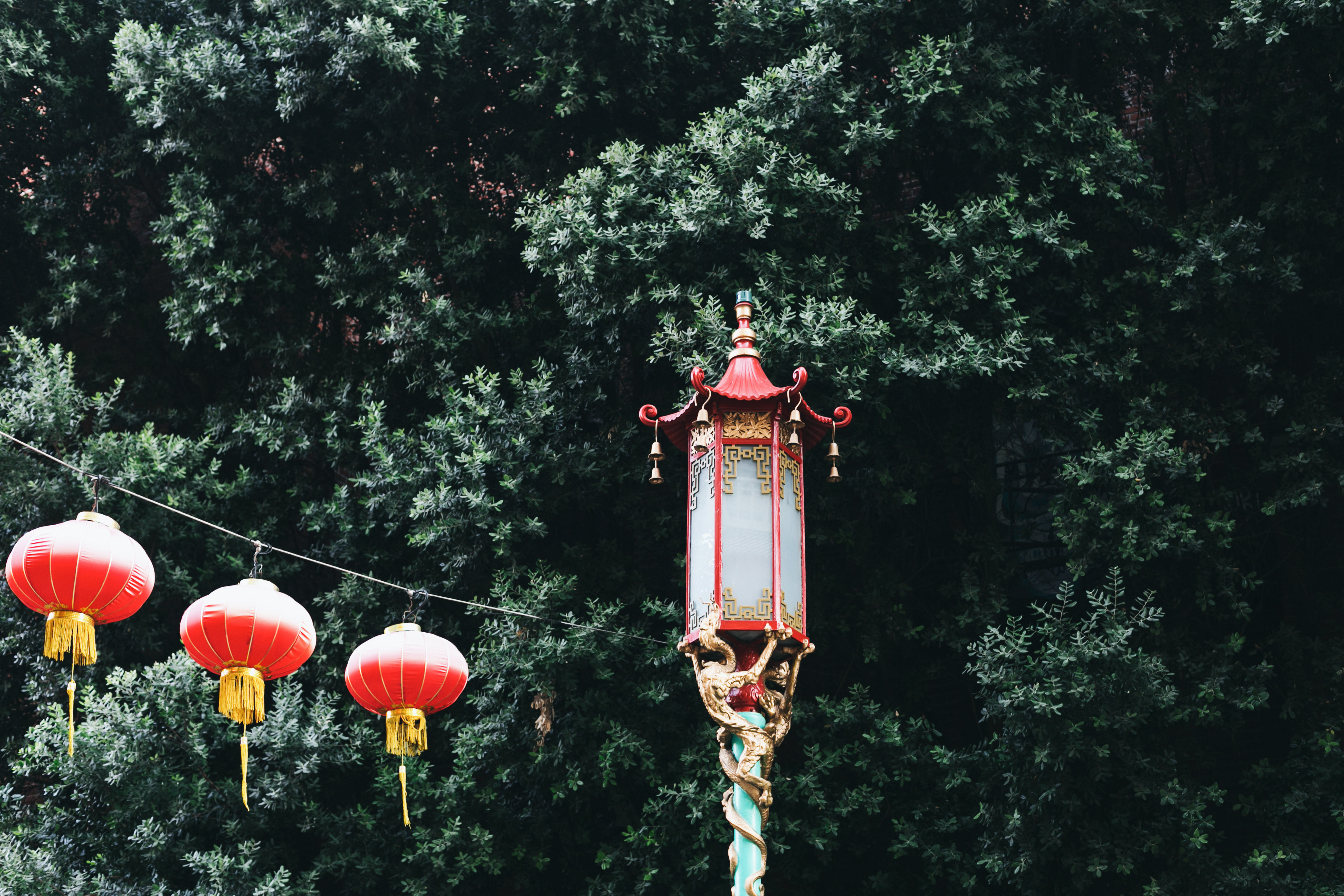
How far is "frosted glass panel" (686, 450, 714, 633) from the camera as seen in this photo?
18.1ft

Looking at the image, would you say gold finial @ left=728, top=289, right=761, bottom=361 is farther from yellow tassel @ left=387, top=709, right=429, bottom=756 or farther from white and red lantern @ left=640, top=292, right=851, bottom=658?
yellow tassel @ left=387, top=709, right=429, bottom=756

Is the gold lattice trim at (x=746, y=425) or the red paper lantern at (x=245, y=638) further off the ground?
the gold lattice trim at (x=746, y=425)

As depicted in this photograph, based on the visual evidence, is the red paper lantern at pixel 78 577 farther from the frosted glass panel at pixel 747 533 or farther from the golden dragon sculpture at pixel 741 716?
the frosted glass panel at pixel 747 533

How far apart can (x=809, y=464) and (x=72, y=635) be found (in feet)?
16.6

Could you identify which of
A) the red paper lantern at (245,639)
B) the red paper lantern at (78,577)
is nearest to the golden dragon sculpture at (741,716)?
the red paper lantern at (245,639)

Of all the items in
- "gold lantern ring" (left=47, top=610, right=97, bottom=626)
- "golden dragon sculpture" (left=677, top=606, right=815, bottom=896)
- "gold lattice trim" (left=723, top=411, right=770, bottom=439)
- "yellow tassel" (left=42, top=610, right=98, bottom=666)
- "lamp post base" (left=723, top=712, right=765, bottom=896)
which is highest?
"gold lattice trim" (left=723, top=411, right=770, bottom=439)

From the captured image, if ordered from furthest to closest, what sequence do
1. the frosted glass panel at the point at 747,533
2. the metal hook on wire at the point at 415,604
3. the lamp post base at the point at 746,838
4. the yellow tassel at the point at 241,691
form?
the metal hook on wire at the point at 415,604 → the yellow tassel at the point at 241,691 → the frosted glass panel at the point at 747,533 → the lamp post base at the point at 746,838

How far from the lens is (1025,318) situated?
824 cm

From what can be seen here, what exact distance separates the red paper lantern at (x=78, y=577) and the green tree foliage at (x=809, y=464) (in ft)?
9.09

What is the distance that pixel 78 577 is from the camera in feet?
18.9

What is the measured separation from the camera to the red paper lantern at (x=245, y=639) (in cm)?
589

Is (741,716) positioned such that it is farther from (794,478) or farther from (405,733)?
(405,733)

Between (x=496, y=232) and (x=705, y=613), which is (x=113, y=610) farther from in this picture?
(x=496, y=232)

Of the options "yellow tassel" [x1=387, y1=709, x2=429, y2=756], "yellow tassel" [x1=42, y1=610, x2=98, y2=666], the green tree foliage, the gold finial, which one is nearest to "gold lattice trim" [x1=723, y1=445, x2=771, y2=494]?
the gold finial
